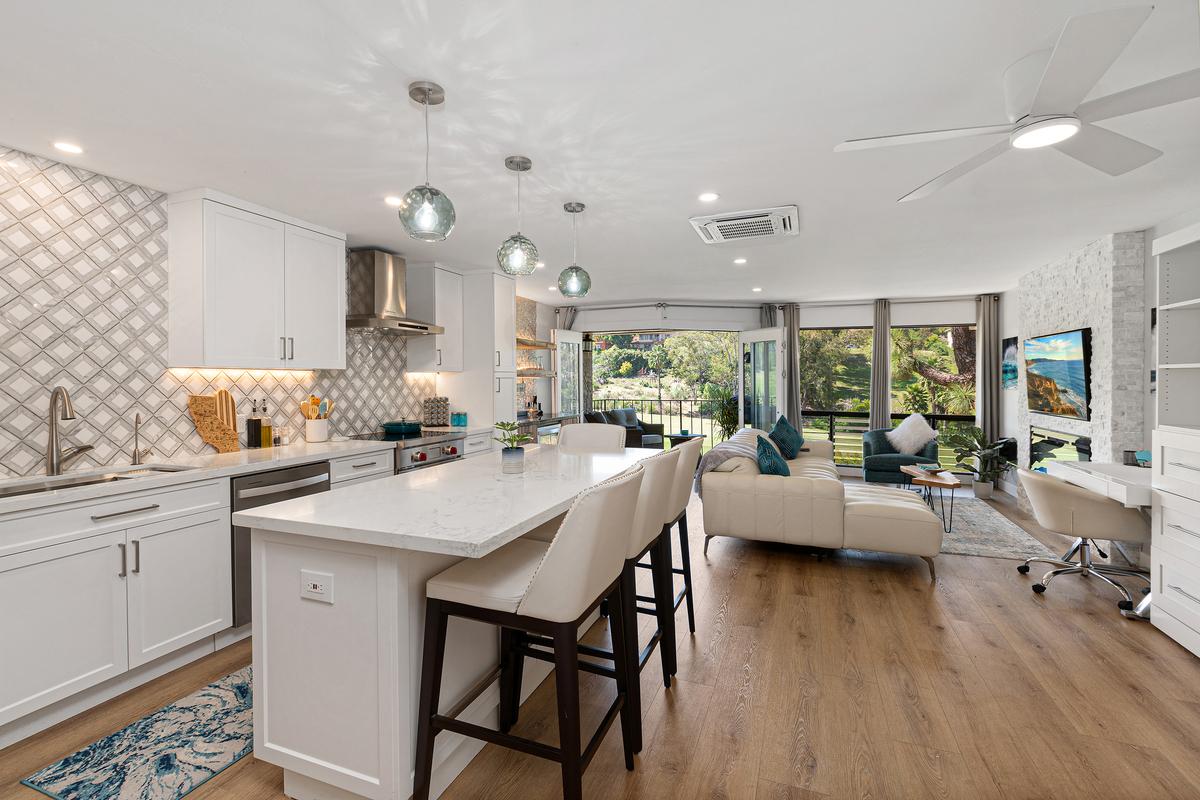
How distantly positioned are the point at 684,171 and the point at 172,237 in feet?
9.49

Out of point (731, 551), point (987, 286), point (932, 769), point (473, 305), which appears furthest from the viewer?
point (987, 286)

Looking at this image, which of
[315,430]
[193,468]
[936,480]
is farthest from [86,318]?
[936,480]

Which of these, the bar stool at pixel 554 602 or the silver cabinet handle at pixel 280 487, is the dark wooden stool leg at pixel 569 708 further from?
the silver cabinet handle at pixel 280 487


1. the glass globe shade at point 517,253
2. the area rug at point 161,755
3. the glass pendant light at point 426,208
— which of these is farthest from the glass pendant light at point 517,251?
the area rug at point 161,755

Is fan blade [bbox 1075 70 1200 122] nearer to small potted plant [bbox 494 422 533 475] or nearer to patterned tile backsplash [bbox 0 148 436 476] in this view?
small potted plant [bbox 494 422 533 475]

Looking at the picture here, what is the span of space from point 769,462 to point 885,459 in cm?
299

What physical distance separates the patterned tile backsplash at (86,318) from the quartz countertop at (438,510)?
1.73 meters

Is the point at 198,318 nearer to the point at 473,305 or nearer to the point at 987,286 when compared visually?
the point at 473,305

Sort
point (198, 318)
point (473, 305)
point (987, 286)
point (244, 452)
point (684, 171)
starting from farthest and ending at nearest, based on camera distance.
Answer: point (987, 286) → point (473, 305) → point (244, 452) → point (198, 318) → point (684, 171)

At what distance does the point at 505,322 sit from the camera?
5.44 meters

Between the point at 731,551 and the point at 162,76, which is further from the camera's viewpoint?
the point at 731,551

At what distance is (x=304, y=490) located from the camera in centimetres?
324

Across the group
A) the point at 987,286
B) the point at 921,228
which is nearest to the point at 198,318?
the point at 921,228

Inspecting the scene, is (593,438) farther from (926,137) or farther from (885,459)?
(885,459)
